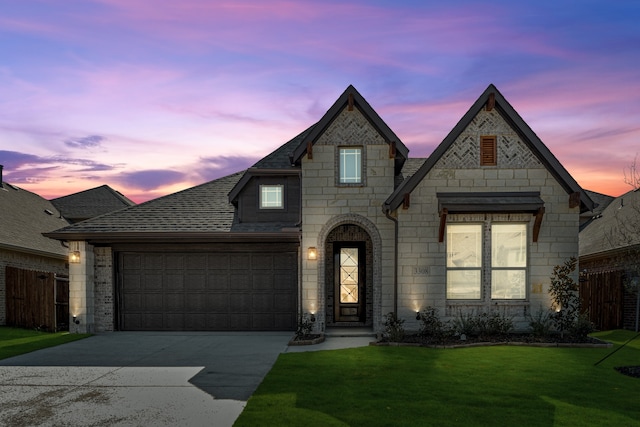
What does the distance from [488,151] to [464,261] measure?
10.4 feet

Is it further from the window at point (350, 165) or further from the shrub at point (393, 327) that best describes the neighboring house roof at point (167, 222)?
the shrub at point (393, 327)

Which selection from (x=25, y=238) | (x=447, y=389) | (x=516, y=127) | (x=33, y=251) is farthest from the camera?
(x=25, y=238)

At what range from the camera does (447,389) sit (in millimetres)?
8266

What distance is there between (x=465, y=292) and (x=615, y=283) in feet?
20.9

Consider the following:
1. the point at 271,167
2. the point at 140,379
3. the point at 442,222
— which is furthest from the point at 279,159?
the point at 140,379

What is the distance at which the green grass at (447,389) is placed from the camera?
22.3 feet

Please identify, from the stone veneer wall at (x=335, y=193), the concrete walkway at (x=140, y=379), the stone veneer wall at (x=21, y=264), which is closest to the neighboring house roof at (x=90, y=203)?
the stone veneer wall at (x=21, y=264)

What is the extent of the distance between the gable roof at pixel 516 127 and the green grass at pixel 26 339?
987cm

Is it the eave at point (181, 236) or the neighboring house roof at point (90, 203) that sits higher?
the neighboring house roof at point (90, 203)

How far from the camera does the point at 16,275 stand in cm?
1745

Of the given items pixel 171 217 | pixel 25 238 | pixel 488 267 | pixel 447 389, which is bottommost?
pixel 447 389

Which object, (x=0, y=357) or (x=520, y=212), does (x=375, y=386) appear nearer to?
(x=520, y=212)

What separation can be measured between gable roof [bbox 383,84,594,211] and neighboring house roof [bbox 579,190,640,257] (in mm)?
4598

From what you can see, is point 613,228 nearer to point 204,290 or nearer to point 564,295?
point 564,295
